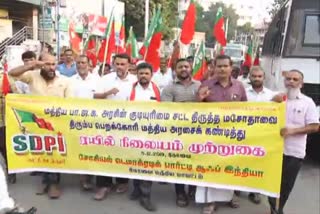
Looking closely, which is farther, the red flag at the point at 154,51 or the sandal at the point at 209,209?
the red flag at the point at 154,51

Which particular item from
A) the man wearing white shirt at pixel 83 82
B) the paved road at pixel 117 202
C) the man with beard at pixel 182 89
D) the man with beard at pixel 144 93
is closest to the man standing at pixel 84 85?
the man wearing white shirt at pixel 83 82

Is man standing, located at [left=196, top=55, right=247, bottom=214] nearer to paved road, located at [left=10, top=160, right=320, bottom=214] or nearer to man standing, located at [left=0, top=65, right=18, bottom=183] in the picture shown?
paved road, located at [left=10, top=160, right=320, bottom=214]

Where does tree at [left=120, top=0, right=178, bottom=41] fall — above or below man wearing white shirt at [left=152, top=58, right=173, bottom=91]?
above

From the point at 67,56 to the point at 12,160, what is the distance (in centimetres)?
327

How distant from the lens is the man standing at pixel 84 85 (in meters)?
5.92

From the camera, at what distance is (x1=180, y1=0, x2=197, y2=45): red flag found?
8.98m

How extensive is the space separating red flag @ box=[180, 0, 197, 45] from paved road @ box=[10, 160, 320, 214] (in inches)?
149

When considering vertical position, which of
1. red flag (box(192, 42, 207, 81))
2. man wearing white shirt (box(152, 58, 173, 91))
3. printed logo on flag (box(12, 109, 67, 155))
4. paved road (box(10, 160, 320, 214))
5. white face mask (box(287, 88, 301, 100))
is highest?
white face mask (box(287, 88, 301, 100))

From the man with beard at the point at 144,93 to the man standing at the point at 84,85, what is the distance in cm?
70

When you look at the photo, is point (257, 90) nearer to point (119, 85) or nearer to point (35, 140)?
point (119, 85)

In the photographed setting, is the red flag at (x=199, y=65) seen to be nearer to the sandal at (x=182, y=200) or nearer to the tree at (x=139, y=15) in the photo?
the sandal at (x=182, y=200)

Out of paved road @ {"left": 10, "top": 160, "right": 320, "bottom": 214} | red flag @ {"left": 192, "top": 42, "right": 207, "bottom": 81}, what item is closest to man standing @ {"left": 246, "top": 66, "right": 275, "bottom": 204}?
paved road @ {"left": 10, "top": 160, "right": 320, "bottom": 214}

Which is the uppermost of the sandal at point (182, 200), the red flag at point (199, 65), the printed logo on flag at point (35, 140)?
the red flag at point (199, 65)

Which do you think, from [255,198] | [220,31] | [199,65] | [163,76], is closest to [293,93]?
[255,198]
